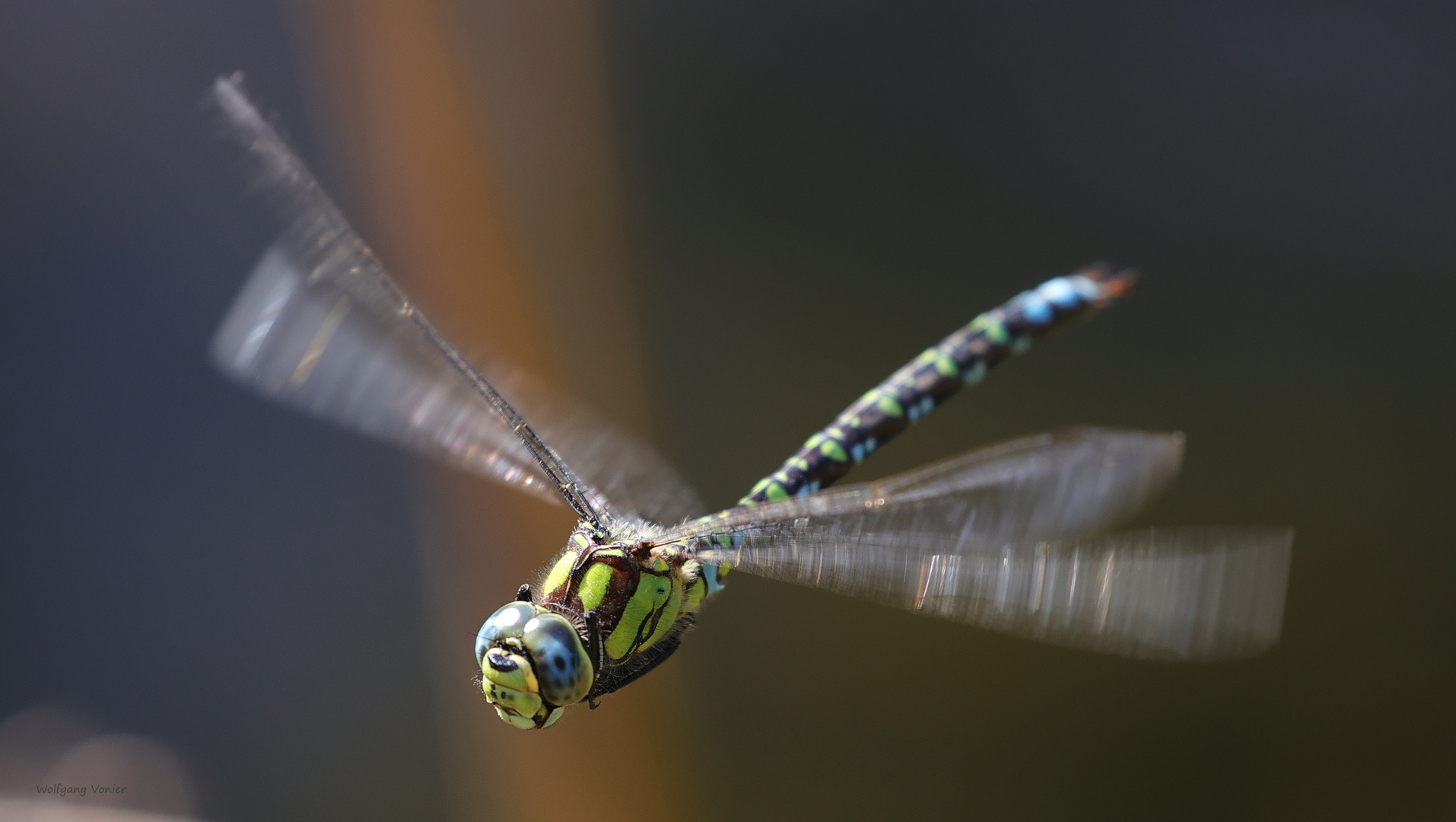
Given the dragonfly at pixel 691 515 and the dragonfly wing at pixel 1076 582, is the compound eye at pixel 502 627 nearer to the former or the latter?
the dragonfly at pixel 691 515

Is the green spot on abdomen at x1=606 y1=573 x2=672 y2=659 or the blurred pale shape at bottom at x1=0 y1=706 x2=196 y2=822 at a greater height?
the green spot on abdomen at x1=606 y1=573 x2=672 y2=659

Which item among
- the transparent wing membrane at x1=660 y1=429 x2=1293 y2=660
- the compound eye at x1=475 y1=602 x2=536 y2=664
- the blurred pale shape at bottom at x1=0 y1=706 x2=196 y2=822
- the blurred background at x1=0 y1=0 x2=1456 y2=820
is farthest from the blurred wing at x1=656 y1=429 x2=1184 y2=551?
the blurred pale shape at bottom at x1=0 y1=706 x2=196 y2=822

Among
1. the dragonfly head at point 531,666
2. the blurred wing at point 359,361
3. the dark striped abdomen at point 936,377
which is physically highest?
the dark striped abdomen at point 936,377

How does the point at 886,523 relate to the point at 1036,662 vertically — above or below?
below

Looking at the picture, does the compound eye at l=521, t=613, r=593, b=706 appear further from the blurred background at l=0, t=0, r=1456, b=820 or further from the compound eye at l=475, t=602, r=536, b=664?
the blurred background at l=0, t=0, r=1456, b=820

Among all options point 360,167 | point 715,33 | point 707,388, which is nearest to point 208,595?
point 360,167

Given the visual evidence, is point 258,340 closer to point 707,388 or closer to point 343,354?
point 343,354

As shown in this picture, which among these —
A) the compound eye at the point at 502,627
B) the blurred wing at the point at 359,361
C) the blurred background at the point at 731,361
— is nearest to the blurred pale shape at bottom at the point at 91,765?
the blurred background at the point at 731,361
